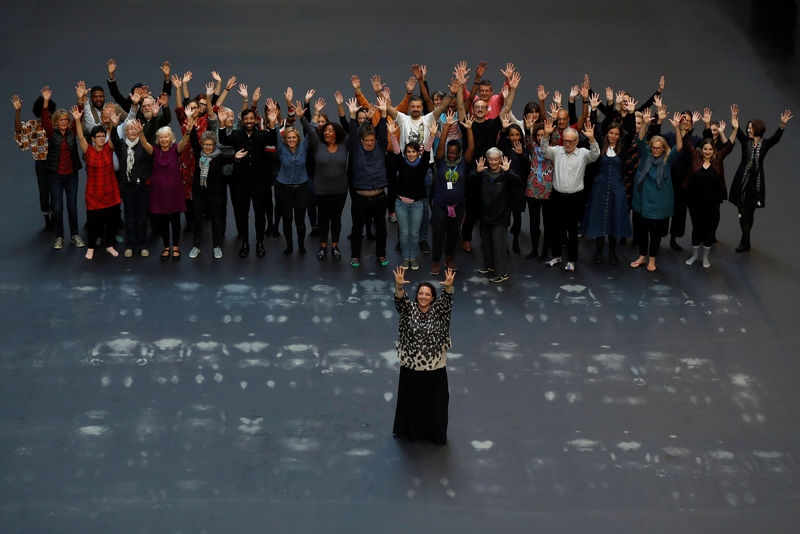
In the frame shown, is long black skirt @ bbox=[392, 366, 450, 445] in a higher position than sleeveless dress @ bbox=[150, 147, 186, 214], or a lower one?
lower

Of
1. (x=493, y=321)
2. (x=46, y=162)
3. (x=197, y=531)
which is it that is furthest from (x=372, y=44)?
(x=197, y=531)

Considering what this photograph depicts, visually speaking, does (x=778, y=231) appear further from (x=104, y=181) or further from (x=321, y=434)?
(x=104, y=181)

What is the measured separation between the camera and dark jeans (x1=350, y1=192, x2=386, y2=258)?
11922 millimetres

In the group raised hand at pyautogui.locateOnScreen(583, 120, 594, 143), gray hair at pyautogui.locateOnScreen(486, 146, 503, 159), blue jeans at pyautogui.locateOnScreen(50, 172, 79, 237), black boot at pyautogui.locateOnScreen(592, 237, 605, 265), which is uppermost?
raised hand at pyautogui.locateOnScreen(583, 120, 594, 143)

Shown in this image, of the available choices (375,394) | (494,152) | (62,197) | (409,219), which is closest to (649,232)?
(494,152)

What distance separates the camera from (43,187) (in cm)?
1257

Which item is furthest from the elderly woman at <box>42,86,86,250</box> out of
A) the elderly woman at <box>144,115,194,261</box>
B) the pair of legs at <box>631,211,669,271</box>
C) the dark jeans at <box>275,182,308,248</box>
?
the pair of legs at <box>631,211,669,271</box>

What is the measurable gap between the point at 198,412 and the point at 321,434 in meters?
1.09

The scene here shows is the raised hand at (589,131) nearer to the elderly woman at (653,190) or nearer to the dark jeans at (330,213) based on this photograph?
the elderly woman at (653,190)

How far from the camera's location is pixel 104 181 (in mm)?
11969

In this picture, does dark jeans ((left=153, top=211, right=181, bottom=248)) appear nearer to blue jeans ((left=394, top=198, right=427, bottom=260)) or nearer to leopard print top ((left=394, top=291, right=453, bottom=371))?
blue jeans ((left=394, top=198, right=427, bottom=260))

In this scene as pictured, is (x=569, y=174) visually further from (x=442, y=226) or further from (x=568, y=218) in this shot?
(x=442, y=226)

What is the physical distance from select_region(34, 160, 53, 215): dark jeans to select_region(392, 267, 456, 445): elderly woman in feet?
18.4

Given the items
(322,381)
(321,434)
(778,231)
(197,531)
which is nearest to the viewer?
(197,531)
